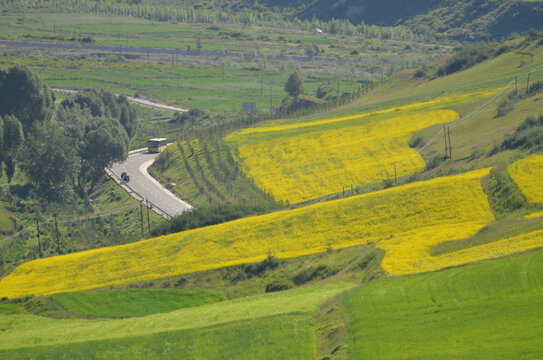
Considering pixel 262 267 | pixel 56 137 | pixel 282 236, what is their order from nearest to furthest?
pixel 262 267 < pixel 282 236 < pixel 56 137

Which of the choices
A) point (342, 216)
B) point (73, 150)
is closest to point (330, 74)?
point (73, 150)

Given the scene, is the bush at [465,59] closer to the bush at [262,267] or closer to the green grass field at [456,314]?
the bush at [262,267]

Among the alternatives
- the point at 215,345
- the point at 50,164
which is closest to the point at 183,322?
the point at 215,345

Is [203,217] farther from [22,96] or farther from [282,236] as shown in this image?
[22,96]

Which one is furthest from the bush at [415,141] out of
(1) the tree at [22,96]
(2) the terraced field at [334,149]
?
(1) the tree at [22,96]

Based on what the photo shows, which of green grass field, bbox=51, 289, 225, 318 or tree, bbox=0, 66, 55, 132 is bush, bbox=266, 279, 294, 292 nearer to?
green grass field, bbox=51, 289, 225, 318

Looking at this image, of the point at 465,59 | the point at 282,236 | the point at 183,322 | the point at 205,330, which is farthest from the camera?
the point at 465,59

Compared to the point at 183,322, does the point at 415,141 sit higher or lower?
higher
